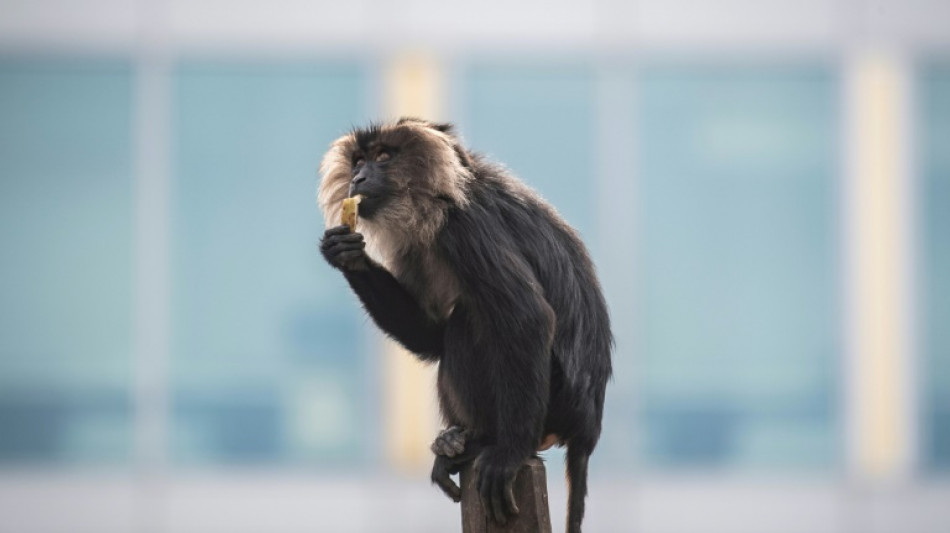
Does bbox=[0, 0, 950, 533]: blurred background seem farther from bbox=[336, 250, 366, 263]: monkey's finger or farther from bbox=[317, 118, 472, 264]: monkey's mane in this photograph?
bbox=[336, 250, 366, 263]: monkey's finger

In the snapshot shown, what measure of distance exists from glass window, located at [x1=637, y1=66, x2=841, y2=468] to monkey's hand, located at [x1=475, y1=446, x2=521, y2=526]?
679cm

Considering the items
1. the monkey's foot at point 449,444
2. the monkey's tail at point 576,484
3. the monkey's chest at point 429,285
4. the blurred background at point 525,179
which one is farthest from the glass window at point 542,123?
the monkey's foot at point 449,444

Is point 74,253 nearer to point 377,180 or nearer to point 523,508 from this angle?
point 377,180

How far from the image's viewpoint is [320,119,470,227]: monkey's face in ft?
18.0

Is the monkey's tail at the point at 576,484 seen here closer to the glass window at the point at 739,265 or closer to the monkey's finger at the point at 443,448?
the monkey's finger at the point at 443,448

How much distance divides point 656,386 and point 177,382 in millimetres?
3604

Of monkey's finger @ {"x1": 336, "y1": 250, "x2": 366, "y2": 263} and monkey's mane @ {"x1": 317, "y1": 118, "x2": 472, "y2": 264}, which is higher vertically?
monkey's mane @ {"x1": 317, "y1": 118, "x2": 472, "y2": 264}

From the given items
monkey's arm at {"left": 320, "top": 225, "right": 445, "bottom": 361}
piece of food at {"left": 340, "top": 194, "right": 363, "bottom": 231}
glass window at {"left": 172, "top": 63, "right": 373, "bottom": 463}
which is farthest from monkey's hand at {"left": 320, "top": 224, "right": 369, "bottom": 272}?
glass window at {"left": 172, "top": 63, "right": 373, "bottom": 463}

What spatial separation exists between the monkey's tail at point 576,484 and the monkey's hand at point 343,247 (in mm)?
991

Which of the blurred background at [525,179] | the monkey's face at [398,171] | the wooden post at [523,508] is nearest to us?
the wooden post at [523,508]

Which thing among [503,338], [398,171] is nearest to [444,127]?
[398,171]

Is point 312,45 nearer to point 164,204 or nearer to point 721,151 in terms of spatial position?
point 164,204

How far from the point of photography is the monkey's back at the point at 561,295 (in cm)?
537

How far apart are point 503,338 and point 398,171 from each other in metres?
0.79
